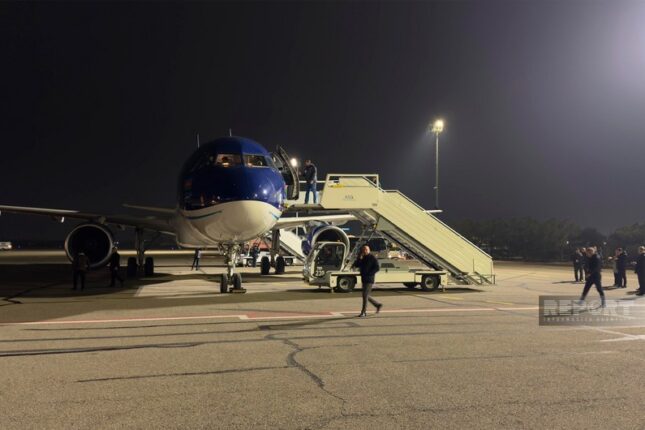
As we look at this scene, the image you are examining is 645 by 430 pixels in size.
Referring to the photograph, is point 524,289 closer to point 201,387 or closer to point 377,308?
point 377,308

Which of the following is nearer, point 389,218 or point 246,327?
point 246,327

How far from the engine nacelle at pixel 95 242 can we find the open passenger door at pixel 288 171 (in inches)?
287

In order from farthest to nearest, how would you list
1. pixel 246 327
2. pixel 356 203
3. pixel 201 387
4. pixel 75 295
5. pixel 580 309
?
1. pixel 356 203
2. pixel 75 295
3. pixel 580 309
4. pixel 246 327
5. pixel 201 387

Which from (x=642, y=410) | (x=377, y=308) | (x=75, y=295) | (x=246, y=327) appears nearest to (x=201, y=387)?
(x=246, y=327)

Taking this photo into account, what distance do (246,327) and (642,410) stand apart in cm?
650

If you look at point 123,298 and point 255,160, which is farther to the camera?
point 123,298

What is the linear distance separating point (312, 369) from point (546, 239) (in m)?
58.9

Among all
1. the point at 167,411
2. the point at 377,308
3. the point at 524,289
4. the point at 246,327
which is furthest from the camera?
the point at 524,289

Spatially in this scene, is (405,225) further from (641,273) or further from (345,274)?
(641,273)

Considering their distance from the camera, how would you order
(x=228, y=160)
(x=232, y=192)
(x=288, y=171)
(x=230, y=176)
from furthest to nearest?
(x=288, y=171), (x=228, y=160), (x=230, y=176), (x=232, y=192)

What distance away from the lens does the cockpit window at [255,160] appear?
44.8 feet

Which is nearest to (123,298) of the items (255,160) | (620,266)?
(255,160)

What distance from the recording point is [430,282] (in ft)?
55.8

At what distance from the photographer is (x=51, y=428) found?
4305mm
